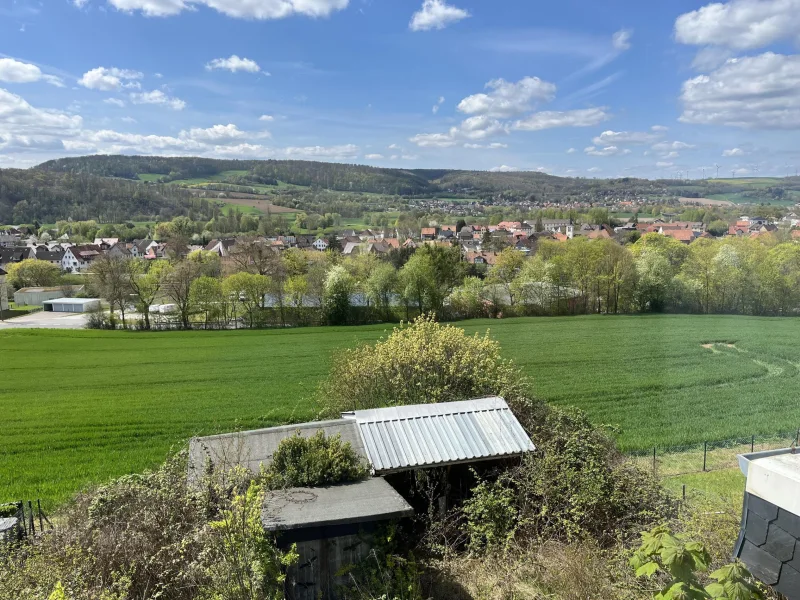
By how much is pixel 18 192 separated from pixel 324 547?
326 ft

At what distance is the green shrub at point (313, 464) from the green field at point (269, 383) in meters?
7.10

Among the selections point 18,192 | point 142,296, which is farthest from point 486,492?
point 18,192

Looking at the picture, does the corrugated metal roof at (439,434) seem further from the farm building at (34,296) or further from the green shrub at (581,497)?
the farm building at (34,296)

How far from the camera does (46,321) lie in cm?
4328

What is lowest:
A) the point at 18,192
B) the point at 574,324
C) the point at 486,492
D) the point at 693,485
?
the point at 574,324

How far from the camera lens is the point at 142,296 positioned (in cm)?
4022

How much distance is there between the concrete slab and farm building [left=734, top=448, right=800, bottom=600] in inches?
1749

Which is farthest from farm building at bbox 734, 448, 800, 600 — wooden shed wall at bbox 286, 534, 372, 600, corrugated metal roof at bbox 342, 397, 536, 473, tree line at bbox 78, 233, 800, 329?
tree line at bbox 78, 233, 800, 329

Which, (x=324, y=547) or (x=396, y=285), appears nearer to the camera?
(x=324, y=547)

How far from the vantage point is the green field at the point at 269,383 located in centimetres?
1396

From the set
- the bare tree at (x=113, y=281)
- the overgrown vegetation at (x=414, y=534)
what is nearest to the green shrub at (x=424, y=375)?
the overgrown vegetation at (x=414, y=534)

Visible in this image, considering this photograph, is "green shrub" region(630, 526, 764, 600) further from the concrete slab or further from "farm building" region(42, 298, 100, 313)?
"farm building" region(42, 298, 100, 313)

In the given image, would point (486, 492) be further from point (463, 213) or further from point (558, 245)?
point (463, 213)

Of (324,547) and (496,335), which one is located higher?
(324,547)
